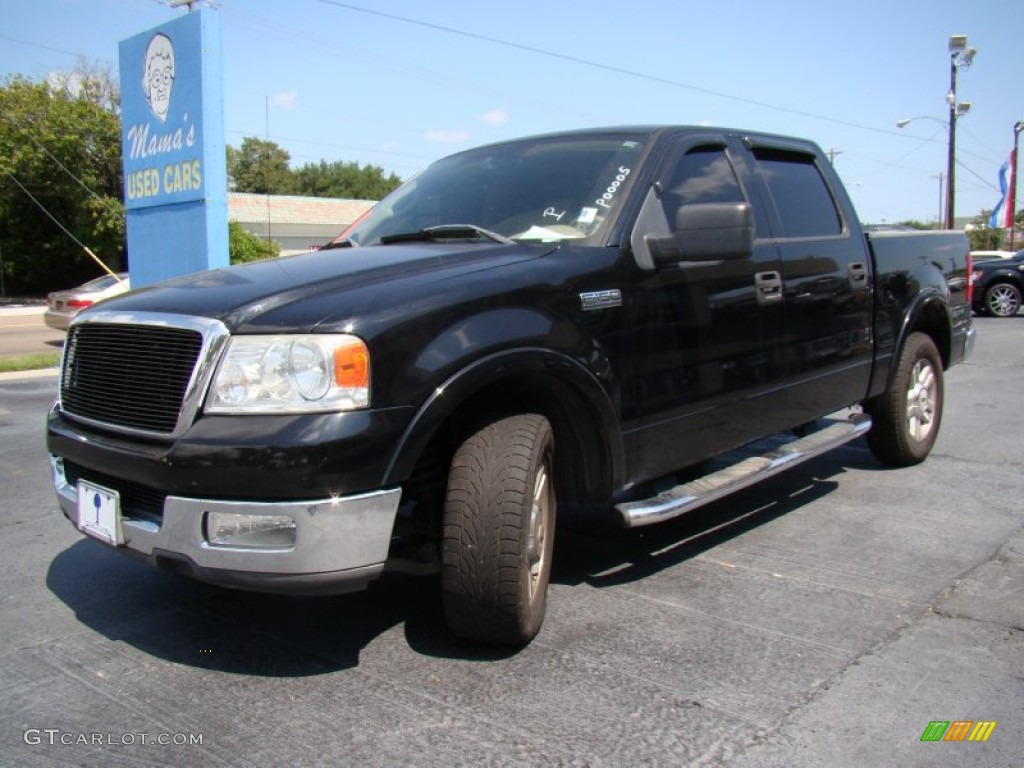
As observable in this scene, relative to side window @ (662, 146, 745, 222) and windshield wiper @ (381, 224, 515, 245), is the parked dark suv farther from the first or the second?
windshield wiper @ (381, 224, 515, 245)

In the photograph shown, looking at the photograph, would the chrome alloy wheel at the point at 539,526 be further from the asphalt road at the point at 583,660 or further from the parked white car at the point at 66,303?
the parked white car at the point at 66,303

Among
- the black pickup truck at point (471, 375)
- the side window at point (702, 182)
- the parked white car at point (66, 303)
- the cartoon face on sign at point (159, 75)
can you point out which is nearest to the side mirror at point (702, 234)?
the black pickup truck at point (471, 375)

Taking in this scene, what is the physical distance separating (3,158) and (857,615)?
34.9 m

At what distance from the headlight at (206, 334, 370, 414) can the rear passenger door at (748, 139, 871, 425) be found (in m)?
2.54

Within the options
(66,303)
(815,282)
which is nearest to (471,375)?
(815,282)

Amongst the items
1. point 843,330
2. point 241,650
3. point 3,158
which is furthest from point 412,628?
point 3,158

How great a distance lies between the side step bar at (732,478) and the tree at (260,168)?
66870 millimetres

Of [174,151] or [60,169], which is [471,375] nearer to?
[174,151]

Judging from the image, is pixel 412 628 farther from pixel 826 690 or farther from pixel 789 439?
pixel 789 439

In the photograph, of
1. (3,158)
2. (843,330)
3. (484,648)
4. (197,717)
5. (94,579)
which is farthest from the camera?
(3,158)

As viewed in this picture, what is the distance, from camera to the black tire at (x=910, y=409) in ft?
19.1

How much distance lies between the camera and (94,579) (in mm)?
4098

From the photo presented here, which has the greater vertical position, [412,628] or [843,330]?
[843,330]

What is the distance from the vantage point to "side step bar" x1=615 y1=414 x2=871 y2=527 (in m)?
3.63
